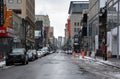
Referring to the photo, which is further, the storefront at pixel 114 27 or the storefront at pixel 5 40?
the storefront at pixel 114 27

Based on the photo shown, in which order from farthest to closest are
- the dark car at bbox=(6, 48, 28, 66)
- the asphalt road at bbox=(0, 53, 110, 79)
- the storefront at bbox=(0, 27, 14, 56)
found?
the storefront at bbox=(0, 27, 14, 56) < the dark car at bbox=(6, 48, 28, 66) < the asphalt road at bbox=(0, 53, 110, 79)

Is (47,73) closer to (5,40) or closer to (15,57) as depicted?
(15,57)

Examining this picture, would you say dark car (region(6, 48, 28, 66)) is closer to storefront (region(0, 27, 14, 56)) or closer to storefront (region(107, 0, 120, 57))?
storefront (region(0, 27, 14, 56))

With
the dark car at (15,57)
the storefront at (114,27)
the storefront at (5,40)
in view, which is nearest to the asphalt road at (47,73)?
the dark car at (15,57)

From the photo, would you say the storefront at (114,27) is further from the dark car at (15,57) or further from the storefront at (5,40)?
the dark car at (15,57)

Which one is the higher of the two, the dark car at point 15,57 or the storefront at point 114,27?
the storefront at point 114,27

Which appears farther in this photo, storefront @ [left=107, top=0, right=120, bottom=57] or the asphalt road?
storefront @ [left=107, top=0, right=120, bottom=57]

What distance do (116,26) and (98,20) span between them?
24662 millimetres

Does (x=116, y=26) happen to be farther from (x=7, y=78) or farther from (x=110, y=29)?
(x=7, y=78)

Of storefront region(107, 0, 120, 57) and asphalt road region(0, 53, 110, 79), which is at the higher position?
storefront region(107, 0, 120, 57)

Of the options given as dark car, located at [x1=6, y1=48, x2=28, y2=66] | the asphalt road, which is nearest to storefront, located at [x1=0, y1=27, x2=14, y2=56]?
dark car, located at [x1=6, y1=48, x2=28, y2=66]

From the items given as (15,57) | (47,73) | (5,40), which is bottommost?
(47,73)

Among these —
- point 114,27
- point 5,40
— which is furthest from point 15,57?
point 5,40

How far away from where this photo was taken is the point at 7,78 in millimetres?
20375
